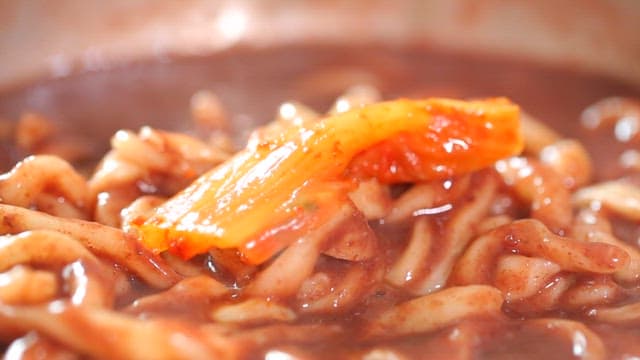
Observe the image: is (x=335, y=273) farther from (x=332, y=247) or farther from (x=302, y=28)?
(x=302, y=28)

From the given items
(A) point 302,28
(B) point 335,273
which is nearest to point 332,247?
(B) point 335,273

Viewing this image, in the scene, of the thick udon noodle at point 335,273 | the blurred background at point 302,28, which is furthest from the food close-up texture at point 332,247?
the blurred background at point 302,28

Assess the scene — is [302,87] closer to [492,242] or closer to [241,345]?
[492,242]

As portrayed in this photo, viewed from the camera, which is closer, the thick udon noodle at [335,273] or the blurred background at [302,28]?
the thick udon noodle at [335,273]

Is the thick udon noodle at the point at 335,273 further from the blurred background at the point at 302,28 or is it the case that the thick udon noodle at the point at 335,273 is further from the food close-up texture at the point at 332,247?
the blurred background at the point at 302,28

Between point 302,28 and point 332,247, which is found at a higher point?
point 302,28
